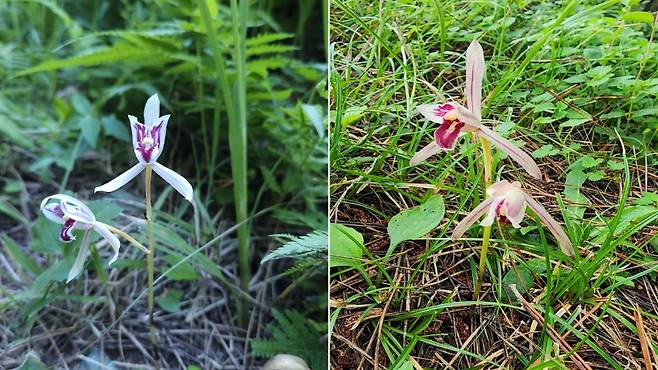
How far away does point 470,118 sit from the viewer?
65 centimetres

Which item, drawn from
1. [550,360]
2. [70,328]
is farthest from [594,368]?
[70,328]

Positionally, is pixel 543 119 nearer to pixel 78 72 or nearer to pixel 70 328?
pixel 70 328

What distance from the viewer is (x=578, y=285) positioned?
2.25ft

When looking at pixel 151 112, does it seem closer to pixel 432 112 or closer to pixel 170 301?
pixel 432 112

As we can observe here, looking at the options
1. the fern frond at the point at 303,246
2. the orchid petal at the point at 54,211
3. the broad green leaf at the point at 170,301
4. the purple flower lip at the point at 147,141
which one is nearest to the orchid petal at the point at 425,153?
the fern frond at the point at 303,246

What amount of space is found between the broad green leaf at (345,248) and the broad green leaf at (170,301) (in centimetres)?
44

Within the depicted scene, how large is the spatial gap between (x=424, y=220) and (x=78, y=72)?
1.11 meters

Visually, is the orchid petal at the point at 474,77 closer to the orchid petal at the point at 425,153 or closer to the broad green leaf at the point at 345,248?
the orchid petal at the point at 425,153

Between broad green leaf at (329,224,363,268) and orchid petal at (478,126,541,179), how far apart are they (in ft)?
0.54

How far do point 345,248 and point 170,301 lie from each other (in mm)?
473

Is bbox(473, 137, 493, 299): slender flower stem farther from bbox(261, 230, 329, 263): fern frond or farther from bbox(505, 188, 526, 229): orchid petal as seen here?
bbox(261, 230, 329, 263): fern frond

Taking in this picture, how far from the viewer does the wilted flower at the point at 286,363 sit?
0.86 m

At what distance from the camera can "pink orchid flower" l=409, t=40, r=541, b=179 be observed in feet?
2.14

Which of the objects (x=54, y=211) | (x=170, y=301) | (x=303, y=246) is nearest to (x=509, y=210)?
(x=303, y=246)
